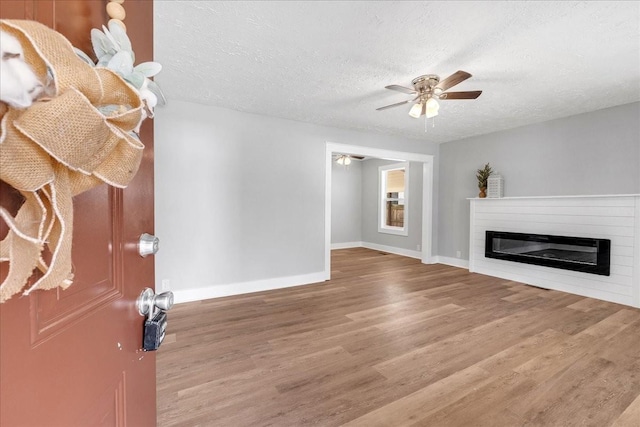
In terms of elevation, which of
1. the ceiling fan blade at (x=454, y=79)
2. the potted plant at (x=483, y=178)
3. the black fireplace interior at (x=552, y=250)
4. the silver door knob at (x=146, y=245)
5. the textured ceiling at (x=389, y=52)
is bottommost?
the black fireplace interior at (x=552, y=250)

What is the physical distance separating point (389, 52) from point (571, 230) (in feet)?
11.8

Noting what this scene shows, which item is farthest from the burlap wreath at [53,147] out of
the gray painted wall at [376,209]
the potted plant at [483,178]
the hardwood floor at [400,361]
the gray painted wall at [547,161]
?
the gray painted wall at [376,209]

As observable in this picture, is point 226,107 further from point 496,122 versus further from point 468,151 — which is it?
point 468,151

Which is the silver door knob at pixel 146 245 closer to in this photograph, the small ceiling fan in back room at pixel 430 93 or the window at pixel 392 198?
the small ceiling fan in back room at pixel 430 93

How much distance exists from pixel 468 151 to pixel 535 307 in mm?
2948

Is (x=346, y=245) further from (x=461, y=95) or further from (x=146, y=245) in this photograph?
(x=146, y=245)

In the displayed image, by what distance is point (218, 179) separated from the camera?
3.53 metres

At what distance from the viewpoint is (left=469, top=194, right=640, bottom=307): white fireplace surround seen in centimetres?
326

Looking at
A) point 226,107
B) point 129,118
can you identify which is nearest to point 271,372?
point 129,118

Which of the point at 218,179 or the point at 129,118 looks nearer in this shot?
the point at 129,118

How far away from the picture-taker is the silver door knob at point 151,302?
2.30ft

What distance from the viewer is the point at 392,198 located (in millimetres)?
7121

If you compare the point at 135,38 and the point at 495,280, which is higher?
the point at 135,38

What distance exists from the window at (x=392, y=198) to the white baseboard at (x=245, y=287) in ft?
10.5
